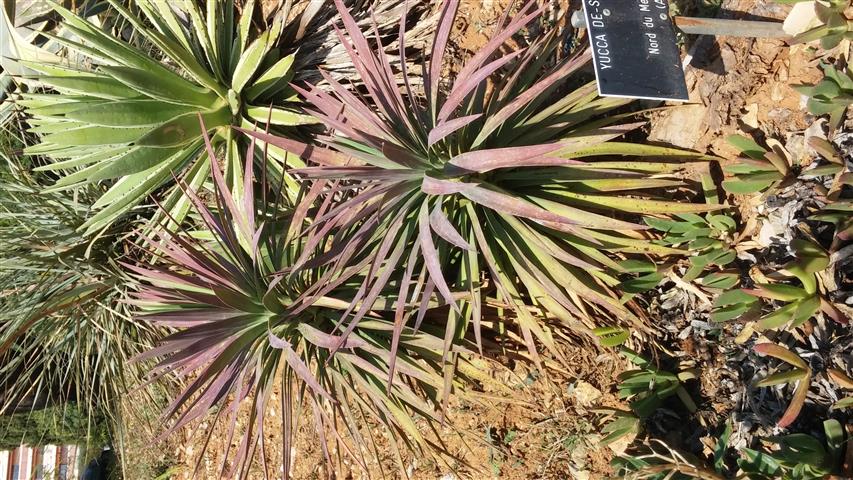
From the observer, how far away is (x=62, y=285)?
3.30 metres

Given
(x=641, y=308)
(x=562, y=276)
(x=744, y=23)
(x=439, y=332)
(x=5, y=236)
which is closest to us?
(x=744, y=23)

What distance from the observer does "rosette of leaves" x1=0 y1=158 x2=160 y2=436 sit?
3.19m

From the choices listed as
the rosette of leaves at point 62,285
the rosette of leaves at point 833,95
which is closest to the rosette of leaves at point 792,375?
the rosette of leaves at point 833,95

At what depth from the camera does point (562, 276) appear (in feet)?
6.84

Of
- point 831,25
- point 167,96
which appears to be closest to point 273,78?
point 167,96

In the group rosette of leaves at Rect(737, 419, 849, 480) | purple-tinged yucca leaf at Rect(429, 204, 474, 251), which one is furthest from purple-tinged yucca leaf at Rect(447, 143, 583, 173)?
rosette of leaves at Rect(737, 419, 849, 480)

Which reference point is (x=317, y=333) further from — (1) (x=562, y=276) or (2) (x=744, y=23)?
(2) (x=744, y=23)

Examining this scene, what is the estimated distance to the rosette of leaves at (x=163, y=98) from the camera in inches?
98.8

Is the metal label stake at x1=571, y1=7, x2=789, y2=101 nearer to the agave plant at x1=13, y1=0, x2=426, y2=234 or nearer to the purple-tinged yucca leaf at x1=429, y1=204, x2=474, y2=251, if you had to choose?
the purple-tinged yucca leaf at x1=429, y1=204, x2=474, y2=251

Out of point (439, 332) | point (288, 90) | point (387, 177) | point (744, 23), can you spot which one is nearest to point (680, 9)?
point (744, 23)

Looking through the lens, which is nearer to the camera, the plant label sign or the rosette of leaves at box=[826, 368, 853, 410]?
the rosette of leaves at box=[826, 368, 853, 410]

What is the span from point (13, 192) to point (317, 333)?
200 centimetres

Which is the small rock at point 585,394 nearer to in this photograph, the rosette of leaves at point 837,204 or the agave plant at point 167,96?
the rosette of leaves at point 837,204

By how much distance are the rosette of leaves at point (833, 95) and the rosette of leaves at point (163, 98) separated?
157 cm
